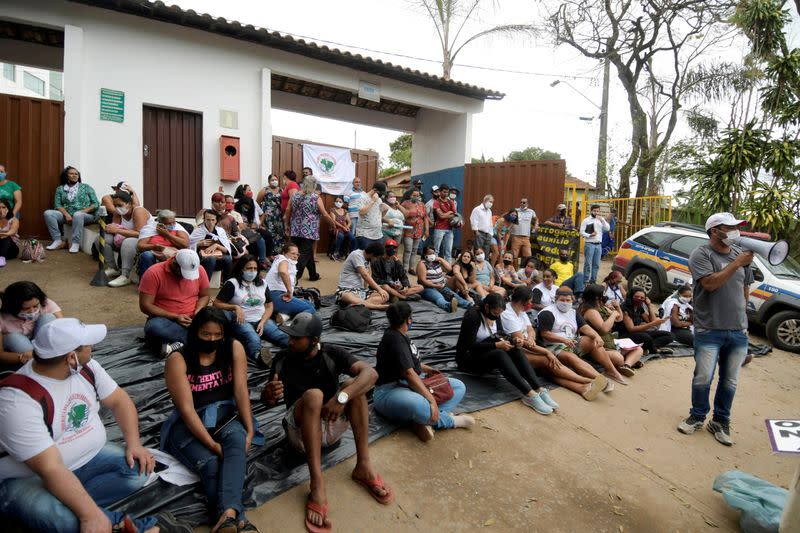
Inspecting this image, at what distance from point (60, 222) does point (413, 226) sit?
Answer: 6273 millimetres

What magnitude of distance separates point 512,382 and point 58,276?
646cm

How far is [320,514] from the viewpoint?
281 cm

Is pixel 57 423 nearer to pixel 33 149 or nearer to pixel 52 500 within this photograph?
pixel 52 500

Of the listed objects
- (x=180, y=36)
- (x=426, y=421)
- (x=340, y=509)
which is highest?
(x=180, y=36)

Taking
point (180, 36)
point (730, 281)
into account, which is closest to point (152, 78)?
point (180, 36)

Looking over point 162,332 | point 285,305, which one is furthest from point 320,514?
point 285,305

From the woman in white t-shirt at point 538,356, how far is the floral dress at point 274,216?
5.00 meters

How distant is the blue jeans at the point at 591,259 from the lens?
1033 centimetres

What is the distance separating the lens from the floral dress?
8.86m

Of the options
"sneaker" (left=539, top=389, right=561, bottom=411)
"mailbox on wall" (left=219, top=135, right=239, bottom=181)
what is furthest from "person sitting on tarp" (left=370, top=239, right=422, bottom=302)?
"mailbox on wall" (left=219, top=135, right=239, bottom=181)

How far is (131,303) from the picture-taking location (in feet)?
20.5

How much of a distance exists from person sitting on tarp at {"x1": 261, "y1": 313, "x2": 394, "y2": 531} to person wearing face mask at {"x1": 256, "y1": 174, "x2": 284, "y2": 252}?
18.9ft

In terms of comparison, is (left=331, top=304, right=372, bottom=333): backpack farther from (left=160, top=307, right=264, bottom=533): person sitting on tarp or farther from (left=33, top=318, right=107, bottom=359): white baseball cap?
(left=33, top=318, right=107, bottom=359): white baseball cap

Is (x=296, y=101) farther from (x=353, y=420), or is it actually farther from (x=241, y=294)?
(x=353, y=420)
